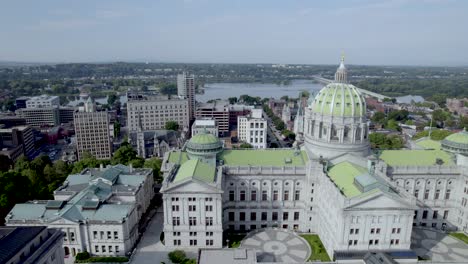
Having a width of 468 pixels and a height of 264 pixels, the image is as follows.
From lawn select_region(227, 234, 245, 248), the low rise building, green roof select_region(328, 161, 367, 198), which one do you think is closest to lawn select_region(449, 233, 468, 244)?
green roof select_region(328, 161, 367, 198)

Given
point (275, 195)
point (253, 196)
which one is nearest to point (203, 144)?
point (253, 196)

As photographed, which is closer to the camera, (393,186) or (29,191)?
(393,186)

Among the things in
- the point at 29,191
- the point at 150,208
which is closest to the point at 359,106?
the point at 150,208

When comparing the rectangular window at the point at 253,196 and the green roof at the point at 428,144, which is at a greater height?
the green roof at the point at 428,144

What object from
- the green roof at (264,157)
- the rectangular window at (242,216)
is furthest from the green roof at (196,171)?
the rectangular window at (242,216)

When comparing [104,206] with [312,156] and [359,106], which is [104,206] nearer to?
[312,156]

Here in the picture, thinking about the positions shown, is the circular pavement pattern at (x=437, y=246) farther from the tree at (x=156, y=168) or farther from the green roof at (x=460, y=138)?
the tree at (x=156, y=168)
